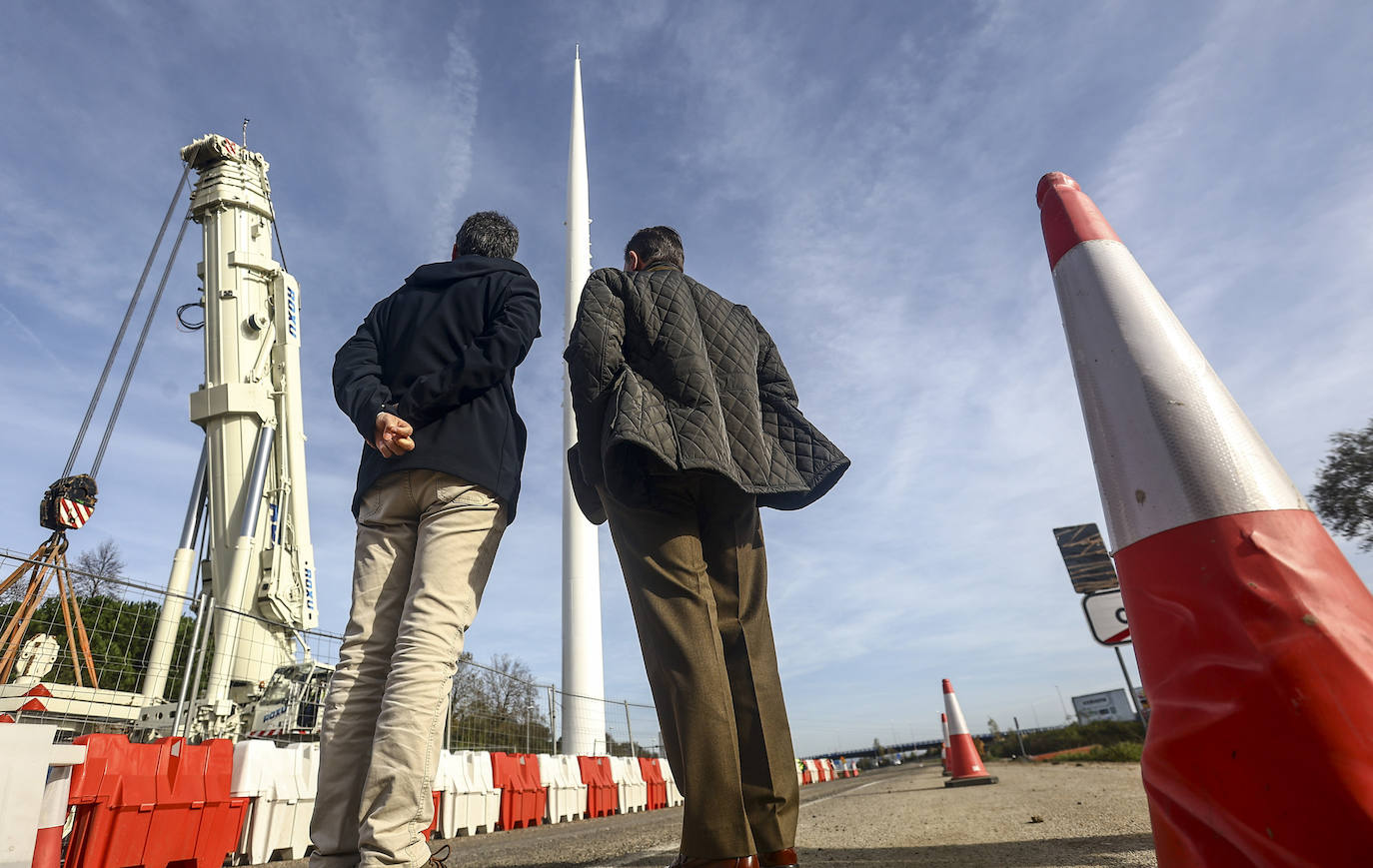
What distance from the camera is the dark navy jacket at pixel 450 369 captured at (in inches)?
92.8

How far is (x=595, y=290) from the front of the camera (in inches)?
96.0

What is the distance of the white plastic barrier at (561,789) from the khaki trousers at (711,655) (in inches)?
273

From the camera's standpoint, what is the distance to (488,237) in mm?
3021

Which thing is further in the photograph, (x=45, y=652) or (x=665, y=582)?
(x=45, y=652)

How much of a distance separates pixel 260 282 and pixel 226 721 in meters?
6.93

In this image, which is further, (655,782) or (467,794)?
(655,782)

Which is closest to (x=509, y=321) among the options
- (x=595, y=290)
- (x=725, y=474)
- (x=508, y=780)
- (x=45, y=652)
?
(x=595, y=290)

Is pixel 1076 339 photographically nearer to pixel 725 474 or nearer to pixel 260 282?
pixel 725 474

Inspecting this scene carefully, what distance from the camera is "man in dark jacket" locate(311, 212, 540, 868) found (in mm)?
2010

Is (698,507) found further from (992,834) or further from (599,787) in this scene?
(599,787)

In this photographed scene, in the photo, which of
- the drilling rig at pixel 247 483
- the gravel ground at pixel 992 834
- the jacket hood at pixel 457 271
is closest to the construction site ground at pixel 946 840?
the gravel ground at pixel 992 834

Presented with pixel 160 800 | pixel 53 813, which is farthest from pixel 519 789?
pixel 53 813

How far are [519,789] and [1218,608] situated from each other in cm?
765

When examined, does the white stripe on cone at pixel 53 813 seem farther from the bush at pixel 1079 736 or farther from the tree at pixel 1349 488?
the bush at pixel 1079 736
